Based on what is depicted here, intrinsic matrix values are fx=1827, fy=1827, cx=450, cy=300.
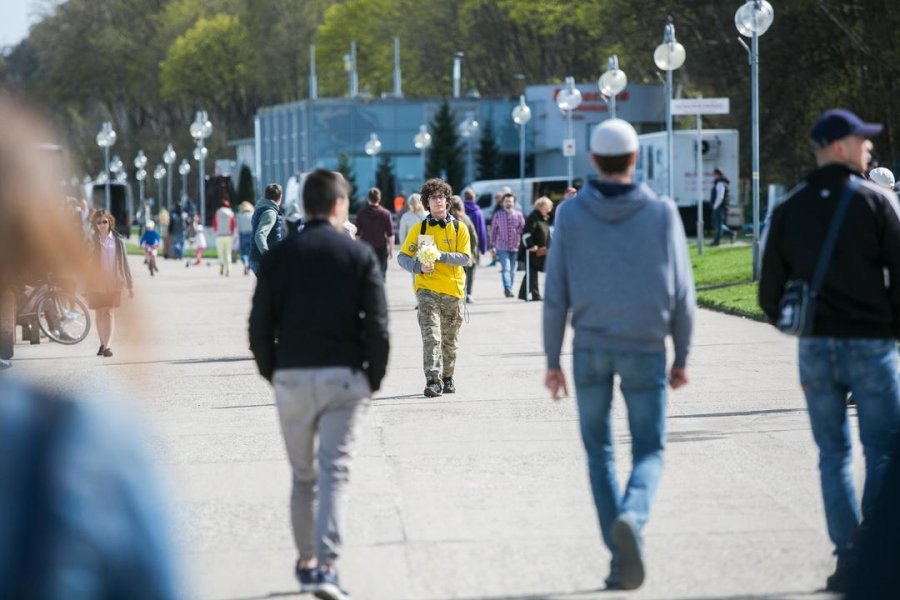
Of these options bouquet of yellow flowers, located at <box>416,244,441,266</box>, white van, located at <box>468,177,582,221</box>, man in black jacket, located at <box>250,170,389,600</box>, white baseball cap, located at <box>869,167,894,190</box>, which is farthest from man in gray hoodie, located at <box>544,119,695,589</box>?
white van, located at <box>468,177,582,221</box>

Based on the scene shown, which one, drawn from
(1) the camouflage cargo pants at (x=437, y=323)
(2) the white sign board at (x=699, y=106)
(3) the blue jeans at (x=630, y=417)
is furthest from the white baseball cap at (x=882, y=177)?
(2) the white sign board at (x=699, y=106)

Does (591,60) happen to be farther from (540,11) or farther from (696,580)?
(696,580)

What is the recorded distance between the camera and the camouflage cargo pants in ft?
45.3

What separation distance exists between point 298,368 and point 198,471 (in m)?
3.70

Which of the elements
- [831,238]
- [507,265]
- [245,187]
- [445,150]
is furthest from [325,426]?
[245,187]

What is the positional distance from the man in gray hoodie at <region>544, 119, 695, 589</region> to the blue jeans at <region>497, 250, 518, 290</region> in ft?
72.8

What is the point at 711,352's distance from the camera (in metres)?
17.5

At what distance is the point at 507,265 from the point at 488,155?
51.7 meters

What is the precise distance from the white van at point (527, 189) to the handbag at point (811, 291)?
165ft

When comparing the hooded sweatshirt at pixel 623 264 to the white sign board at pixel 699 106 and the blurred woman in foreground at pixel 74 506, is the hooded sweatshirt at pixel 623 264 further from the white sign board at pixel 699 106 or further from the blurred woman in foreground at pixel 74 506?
the white sign board at pixel 699 106

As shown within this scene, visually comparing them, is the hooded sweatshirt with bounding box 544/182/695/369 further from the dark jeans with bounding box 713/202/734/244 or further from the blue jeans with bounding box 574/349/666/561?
the dark jeans with bounding box 713/202/734/244

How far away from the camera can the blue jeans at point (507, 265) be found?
29.1 m

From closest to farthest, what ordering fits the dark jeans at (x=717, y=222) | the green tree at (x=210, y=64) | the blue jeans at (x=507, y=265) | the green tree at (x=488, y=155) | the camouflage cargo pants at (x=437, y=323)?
the camouflage cargo pants at (x=437, y=323)
the blue jeans at (x=507, y=265)
the dark jeans at (x=717, y=222)
the green tree at (x=488, y=155)
the green tree at (x=210, y=64)

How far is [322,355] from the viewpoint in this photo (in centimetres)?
656
